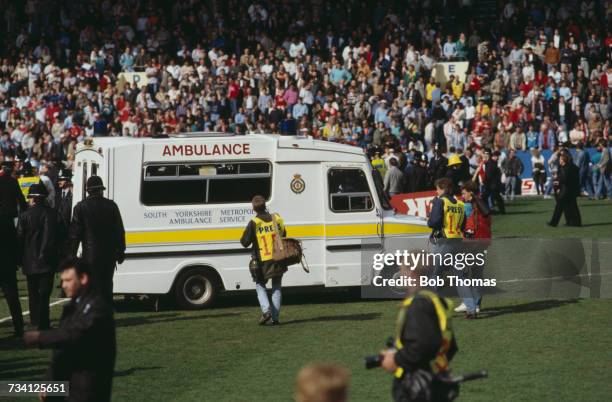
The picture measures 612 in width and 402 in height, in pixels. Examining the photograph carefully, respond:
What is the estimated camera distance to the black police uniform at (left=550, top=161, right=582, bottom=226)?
2700 cm

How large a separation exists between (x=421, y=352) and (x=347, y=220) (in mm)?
9898

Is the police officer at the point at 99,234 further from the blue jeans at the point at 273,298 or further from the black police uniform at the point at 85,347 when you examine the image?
the black police uniform at the point at 85,347

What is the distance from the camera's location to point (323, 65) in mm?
39156

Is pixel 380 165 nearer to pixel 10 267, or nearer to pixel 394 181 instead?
pixel 394 181

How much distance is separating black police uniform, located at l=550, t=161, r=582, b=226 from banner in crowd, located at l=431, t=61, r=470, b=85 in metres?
11.4

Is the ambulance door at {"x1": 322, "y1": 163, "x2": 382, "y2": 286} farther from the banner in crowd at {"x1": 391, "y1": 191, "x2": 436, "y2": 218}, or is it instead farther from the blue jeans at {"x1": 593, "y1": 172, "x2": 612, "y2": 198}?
the blue jeans at {"x1": 593, "y1": 172, "x2": 612, "y2": 198}

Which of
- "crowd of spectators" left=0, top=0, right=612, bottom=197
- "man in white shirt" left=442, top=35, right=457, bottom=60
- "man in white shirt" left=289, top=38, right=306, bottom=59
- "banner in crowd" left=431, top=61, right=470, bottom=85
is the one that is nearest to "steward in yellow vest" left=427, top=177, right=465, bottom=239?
"crowd of spectators" left=0, top=0, right=612, bottom=197

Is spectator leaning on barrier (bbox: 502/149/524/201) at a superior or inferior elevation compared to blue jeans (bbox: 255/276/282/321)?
superior

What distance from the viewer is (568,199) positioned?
88.4 ft

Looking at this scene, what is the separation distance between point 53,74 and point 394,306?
27263 millimetres

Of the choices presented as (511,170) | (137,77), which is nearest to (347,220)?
(511,170)

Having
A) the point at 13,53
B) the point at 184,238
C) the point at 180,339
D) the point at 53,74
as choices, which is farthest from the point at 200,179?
the point at 13,53

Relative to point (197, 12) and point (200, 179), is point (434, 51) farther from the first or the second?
point (200, 179)

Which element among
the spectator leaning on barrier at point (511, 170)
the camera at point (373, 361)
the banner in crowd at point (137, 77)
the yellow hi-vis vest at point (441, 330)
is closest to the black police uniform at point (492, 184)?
the spectator leaning on barrier at point (511, 170)
